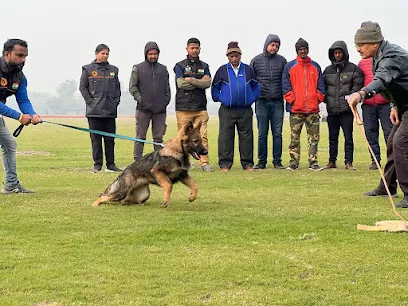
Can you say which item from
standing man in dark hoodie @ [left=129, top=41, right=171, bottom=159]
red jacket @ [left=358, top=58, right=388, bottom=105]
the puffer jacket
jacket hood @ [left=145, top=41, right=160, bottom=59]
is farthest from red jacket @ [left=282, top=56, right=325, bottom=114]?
the puffer jacket

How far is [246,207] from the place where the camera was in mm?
8672

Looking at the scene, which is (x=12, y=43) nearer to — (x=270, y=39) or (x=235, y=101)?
(x=235, y=101)

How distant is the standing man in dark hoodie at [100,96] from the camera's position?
13312 millimetres

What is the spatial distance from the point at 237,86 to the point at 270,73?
2.56 ft

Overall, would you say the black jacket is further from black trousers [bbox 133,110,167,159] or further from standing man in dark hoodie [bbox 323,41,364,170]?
standing man in dark hoodie [bbox 323,41,364,170]

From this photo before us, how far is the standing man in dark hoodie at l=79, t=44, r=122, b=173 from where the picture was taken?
1331cm

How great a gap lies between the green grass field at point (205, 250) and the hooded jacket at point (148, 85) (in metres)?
3.66

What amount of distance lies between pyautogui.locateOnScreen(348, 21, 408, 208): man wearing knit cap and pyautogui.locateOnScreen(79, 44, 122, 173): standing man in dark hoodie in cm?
627

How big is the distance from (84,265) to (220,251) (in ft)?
4.07

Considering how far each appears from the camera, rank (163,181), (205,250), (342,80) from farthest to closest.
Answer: (342,80) < (163,181) < (205,250)

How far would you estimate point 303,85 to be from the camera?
13336mm

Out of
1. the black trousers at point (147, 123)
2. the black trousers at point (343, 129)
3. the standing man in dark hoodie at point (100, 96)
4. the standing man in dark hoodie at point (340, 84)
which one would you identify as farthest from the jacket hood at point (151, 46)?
the black trousers at point (343, 129)

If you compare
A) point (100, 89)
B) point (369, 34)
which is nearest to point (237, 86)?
point (100, 89)

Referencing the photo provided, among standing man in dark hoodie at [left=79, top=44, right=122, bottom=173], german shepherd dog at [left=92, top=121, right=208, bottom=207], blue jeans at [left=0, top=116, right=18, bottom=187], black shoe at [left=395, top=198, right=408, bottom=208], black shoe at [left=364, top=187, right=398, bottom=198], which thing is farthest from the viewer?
standing man in dark hoodie at [left=79, top=44, right=122, bottom=173]
